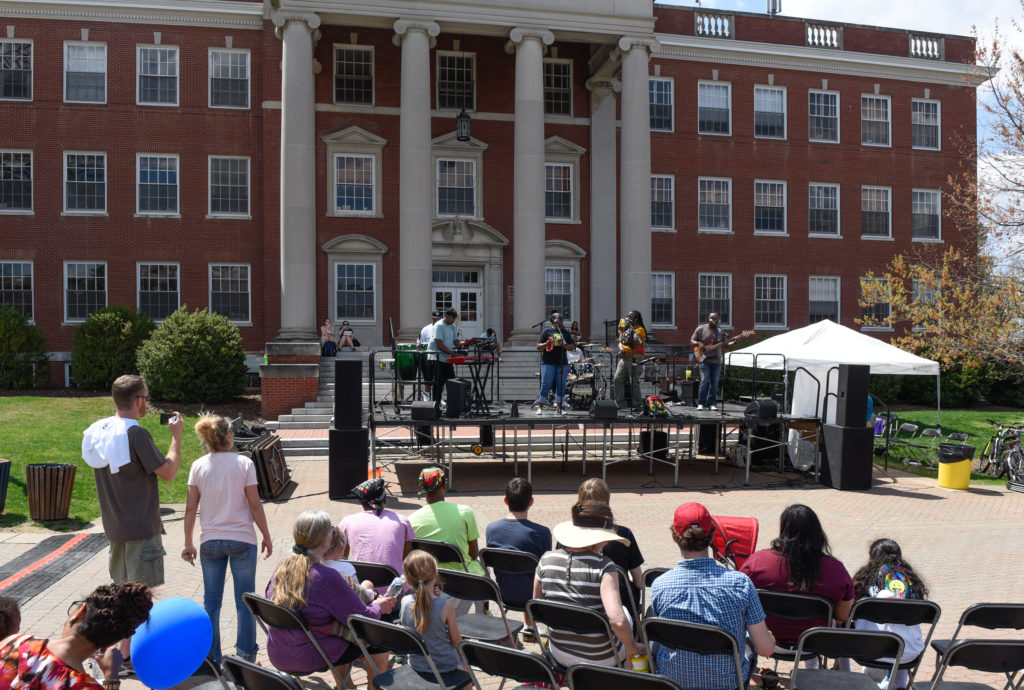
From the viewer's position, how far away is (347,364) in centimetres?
1340

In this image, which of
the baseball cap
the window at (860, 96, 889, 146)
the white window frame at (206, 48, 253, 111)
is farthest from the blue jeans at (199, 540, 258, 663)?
the window at (860, 96, 889, 146)

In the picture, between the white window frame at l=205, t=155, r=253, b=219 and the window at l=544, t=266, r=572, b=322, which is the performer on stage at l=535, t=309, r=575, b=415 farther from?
the white window frame at l=205, t=155, r=253, b=219

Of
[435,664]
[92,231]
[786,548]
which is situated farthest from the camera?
[92,231]

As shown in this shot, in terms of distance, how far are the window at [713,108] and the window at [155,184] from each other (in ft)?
63.0

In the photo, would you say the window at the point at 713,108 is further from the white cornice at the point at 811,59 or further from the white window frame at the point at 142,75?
the white window frame at the point at 142,75

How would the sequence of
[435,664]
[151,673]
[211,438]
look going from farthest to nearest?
[211,438]
[435,664]
[151,673]

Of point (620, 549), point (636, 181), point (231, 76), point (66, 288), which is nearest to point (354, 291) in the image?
point (231, 76)

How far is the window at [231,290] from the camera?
28547 mm

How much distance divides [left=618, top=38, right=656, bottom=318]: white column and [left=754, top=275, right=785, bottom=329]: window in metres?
7.83

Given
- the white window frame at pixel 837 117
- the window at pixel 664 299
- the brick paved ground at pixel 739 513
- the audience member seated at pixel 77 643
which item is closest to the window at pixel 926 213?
the white window frame at pixel 837 117

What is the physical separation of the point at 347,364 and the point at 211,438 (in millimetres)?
7534

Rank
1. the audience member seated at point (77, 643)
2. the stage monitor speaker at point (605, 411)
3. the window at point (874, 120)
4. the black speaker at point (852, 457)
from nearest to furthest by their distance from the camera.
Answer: the audience member seated at point (77, 643) < the stage monitor speaker at point (605, 411) < the black speaker at point (852, 457) < the window at point (874, 120)

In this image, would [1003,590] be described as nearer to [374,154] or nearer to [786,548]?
[786,548]

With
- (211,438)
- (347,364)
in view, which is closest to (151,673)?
(211,438)
